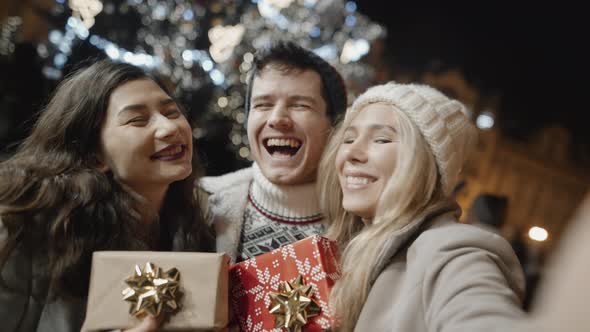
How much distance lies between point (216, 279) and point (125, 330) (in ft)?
1.16

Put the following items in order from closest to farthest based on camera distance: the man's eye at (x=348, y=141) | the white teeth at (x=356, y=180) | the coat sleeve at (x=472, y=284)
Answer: the coat sleeve at (x=472, y=284) → the white teeth at (x=356, y=180) → the man's eye at (x=348, y=141)

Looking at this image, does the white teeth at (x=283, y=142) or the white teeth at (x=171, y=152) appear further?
the white teeth at (x=283, y=142)

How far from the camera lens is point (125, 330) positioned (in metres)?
1.69

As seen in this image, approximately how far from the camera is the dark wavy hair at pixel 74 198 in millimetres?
1938

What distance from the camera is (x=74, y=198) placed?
2.05m

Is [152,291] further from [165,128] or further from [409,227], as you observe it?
[409,227]

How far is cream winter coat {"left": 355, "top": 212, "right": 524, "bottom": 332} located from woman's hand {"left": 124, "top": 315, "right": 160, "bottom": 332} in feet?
2.26

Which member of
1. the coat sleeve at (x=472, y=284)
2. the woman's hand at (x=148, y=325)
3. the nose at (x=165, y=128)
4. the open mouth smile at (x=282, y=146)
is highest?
the nose at (x=165, y=128)

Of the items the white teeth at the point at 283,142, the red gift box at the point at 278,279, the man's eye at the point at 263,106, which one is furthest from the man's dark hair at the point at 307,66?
the red gift box at the point at 278,279

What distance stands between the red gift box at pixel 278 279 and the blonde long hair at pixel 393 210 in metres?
0.06

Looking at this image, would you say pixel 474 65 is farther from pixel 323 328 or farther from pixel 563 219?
pixel 323 328

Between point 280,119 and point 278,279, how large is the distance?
3.47ft

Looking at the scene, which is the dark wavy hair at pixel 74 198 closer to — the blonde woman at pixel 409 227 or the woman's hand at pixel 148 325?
the woman's hand at pixel 148 325

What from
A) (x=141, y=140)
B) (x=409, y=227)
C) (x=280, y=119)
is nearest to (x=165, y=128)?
(x=141, y=140)
